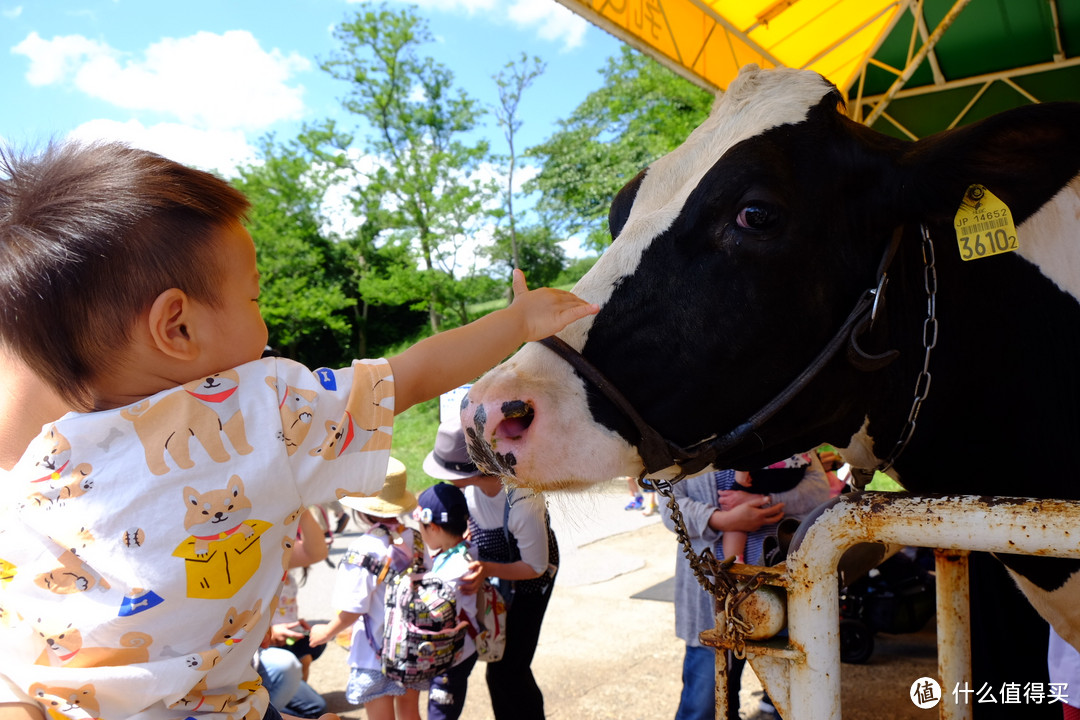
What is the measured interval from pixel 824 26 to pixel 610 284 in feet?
16.8

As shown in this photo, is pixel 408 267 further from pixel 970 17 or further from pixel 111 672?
pixel 111 672

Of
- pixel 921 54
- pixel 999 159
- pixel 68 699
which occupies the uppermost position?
pixel 921 54

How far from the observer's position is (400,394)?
1190 mm

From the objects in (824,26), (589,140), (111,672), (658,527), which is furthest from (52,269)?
(589,140)

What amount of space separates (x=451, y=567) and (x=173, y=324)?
7.58ft

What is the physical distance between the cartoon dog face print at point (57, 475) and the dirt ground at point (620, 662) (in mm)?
2029

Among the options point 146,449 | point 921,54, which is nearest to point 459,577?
point 146,449

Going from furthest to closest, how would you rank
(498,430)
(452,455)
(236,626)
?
1. (452,455)
2. (498,430)
3. (236,626)

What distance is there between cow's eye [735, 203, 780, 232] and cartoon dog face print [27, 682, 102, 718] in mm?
1362

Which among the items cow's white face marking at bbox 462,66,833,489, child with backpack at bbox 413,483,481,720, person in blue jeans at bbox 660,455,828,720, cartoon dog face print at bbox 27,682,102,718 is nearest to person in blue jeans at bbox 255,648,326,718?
child with backpack at bbox 413,483,481,720

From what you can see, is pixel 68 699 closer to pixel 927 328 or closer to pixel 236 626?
pixel 236 626

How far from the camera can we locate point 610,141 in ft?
78.6

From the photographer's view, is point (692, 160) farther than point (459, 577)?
No

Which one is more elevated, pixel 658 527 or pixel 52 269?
pixel 52 269
